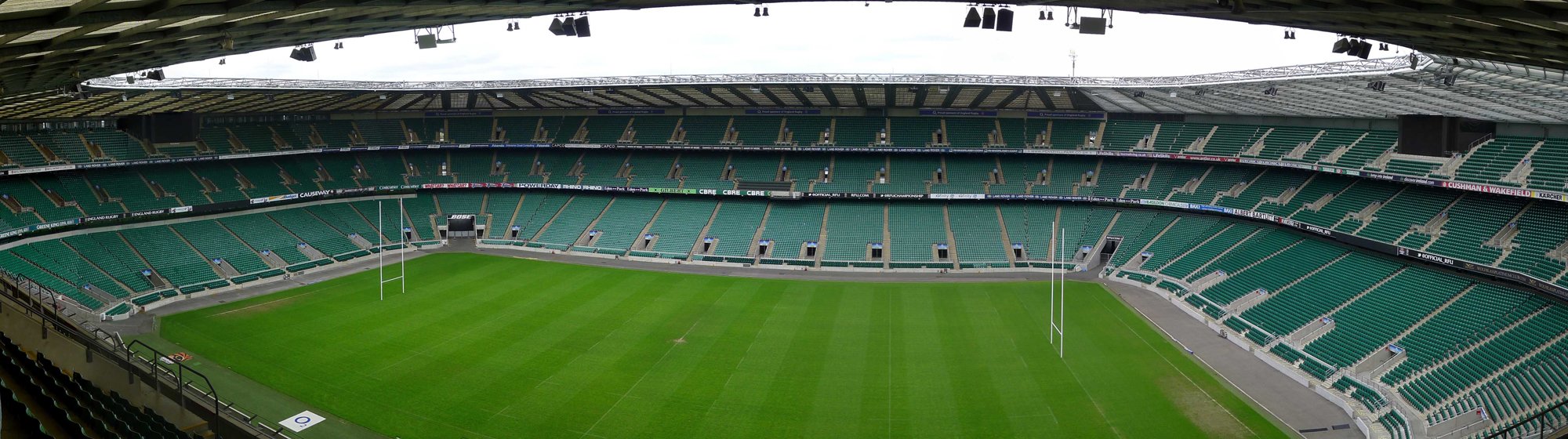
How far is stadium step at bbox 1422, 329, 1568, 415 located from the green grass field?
16.3ft

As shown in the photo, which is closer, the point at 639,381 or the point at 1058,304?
the point at 639,381

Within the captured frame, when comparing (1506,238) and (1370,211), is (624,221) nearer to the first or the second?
(1370,211)

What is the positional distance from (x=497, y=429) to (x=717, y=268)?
24.6m

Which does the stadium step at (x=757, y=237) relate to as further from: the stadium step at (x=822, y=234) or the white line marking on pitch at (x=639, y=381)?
the white line marking on pitch at (x=639, y=381)

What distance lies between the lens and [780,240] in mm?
49656

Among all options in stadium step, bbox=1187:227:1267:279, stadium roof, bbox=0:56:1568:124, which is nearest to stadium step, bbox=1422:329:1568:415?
stadium roof, bbox=0:56:1568:124

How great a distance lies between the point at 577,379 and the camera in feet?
87.5

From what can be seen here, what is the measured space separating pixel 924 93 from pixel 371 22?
37.1 m

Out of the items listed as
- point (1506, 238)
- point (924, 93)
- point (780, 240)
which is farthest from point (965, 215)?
point (1506, 238)

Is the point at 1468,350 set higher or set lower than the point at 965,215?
lower

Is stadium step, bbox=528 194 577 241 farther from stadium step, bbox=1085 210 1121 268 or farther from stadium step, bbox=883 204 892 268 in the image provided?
stadium step, bbox=1085 210 1121 268

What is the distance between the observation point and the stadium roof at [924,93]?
84.3ft

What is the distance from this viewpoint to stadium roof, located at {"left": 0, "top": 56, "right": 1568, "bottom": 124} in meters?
25.7

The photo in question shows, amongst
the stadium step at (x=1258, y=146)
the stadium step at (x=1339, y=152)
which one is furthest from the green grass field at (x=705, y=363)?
the stadium step at (x=1339, y=152)
